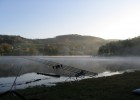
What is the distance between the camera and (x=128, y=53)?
7761 inches

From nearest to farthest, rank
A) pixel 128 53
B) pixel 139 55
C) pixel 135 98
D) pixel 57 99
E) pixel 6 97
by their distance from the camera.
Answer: pixel 135 98, pixel 57 99, pixel 6 97, pixel 139 55, pixel 128 53

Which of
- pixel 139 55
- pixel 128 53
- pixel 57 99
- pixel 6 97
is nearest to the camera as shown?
pixel 57 99

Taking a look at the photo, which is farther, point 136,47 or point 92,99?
point 136,47

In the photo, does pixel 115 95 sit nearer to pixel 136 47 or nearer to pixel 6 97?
pixel 6 97

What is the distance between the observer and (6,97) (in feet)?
69.4

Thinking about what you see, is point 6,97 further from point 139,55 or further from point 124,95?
point 139,55

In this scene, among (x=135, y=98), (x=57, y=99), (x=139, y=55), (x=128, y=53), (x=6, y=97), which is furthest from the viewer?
(x=128, y=53)

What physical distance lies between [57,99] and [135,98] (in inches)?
231

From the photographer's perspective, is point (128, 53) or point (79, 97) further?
point (128, 53)

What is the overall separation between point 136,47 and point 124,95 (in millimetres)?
180811

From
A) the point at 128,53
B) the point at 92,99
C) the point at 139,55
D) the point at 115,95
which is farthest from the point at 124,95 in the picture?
the point at 128,53

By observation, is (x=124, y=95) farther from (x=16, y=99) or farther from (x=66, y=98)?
(x=16, y=99)

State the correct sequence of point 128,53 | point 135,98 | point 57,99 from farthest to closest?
point 128,53, point 57,99, point 135,98

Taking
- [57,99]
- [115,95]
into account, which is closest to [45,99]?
[57,99]
